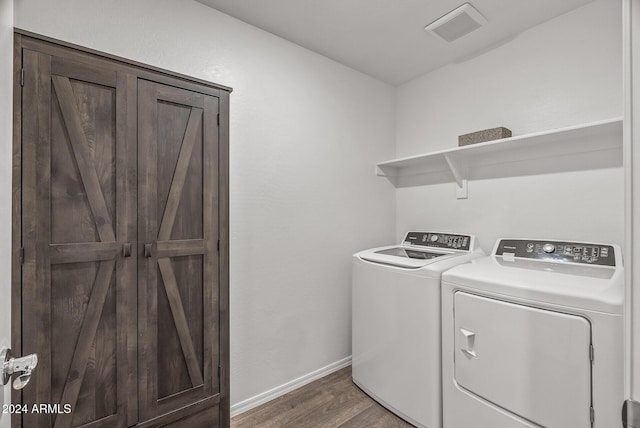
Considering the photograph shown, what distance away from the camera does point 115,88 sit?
1.37 metres

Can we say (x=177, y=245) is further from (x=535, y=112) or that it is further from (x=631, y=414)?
(x=535, y=112)

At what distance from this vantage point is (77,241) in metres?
1.29

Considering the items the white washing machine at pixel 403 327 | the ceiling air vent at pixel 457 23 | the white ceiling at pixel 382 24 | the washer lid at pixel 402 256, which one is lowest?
the white washing machine at pixel 403 327

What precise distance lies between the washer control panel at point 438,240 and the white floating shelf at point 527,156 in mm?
381

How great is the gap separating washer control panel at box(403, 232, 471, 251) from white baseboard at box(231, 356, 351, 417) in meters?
1.16

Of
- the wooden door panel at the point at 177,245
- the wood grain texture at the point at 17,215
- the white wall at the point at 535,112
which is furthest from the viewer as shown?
the white wall at the point at 535,112

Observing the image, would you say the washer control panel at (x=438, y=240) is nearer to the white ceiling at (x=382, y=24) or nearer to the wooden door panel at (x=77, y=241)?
the white ceiling at (x=382, y=24)

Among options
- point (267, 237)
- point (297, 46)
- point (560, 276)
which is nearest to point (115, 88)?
point (267, 237)

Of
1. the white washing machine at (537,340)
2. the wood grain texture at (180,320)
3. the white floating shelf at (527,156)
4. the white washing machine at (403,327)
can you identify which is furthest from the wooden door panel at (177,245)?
the white floating shelf at (527,156)

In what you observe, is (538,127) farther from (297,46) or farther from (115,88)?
(115,88)

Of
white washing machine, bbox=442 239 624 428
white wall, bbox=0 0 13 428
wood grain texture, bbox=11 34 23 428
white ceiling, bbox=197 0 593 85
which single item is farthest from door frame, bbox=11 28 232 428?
white washing machine, bbox=442 239 624 428

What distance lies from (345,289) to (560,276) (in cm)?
149

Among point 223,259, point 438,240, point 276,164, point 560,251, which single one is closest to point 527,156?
point 560,251

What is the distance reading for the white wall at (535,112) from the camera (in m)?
1.74
